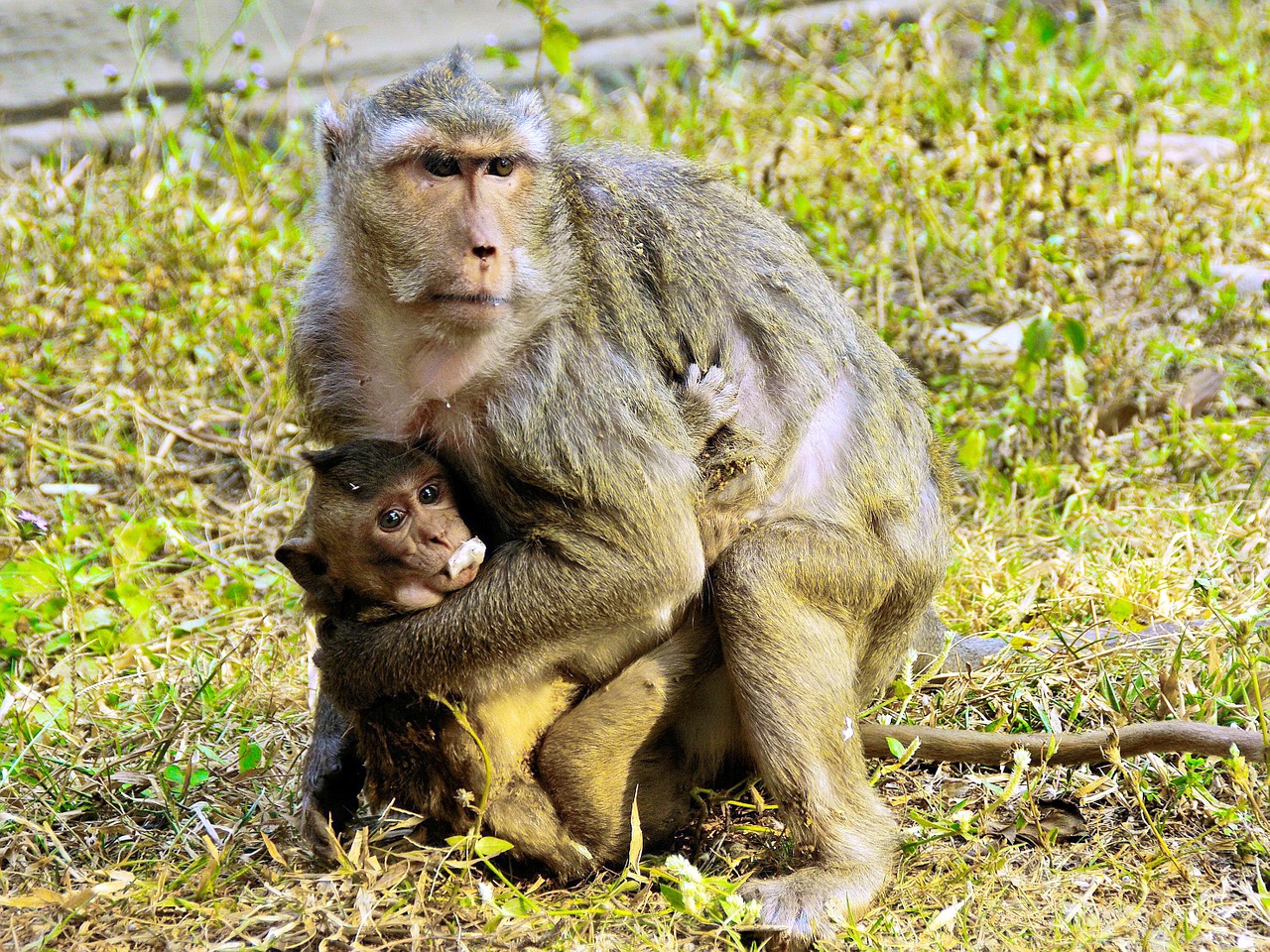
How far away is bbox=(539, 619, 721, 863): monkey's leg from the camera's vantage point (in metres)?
3.77

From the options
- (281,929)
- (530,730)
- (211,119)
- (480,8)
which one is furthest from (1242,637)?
(480,8)

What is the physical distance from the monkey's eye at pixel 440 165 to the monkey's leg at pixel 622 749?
151cm

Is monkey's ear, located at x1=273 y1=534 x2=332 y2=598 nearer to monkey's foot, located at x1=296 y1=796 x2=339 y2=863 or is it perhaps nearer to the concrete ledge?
monkey's foot, located at x1=296 y1=796 x2=339 y2=863

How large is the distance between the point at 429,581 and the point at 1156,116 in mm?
5772

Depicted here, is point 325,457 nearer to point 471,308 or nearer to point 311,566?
point 311,566

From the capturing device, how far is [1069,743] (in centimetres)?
402

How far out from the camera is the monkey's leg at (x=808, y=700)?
365 centimetres

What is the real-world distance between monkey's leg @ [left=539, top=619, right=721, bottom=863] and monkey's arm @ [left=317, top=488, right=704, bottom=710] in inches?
Answer: 7.4

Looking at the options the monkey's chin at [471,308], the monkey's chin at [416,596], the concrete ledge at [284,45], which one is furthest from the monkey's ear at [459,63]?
the concrete ledge at [284,45]

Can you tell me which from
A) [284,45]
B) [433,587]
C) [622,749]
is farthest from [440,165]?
[284,45]

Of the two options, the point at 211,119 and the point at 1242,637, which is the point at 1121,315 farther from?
the point at 211,119

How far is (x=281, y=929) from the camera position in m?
3.52

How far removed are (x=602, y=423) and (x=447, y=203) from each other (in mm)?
751

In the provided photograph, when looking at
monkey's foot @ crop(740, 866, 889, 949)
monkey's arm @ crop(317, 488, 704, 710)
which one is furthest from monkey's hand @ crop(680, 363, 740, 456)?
monkey's foot @ crop(740, 866, 889, 949)
